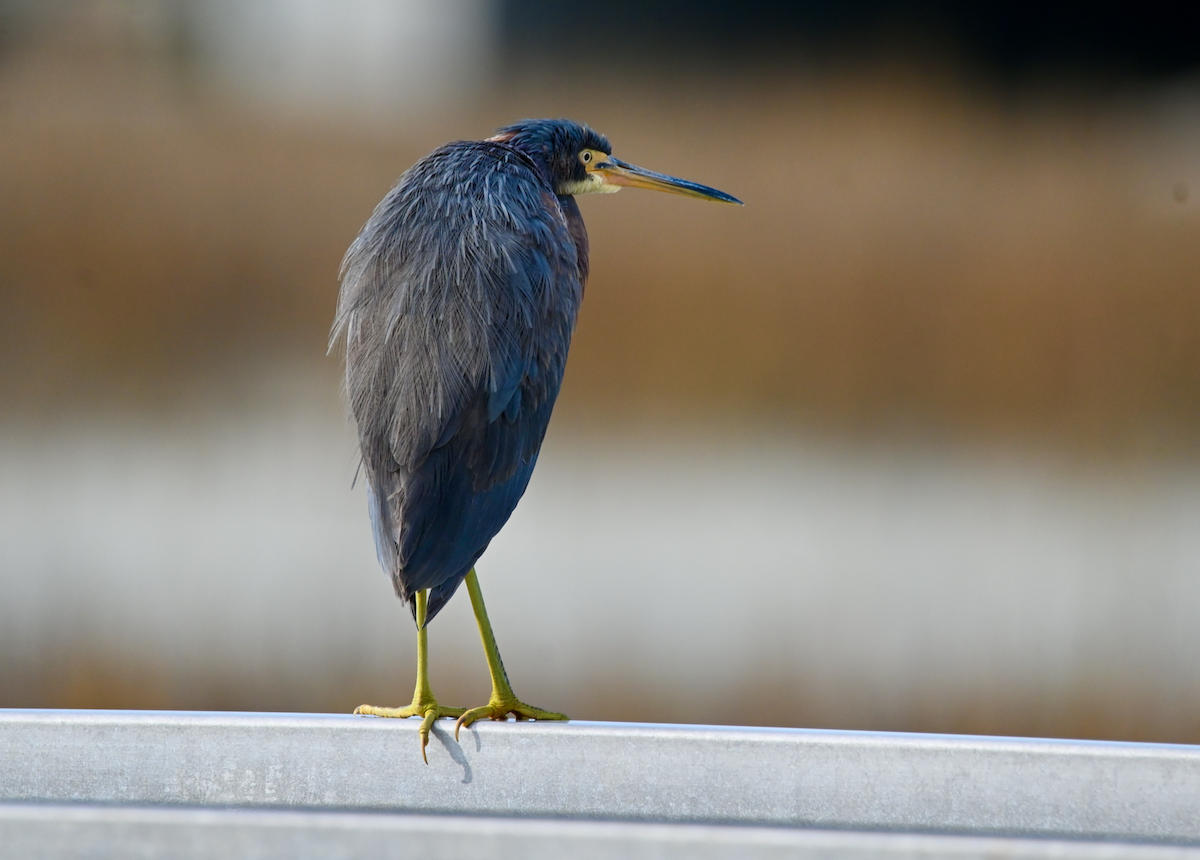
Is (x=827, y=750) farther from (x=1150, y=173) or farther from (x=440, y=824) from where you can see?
(x=1150, y=173)

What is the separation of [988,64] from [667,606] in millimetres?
994

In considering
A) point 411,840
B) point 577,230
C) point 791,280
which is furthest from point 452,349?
point 791,280

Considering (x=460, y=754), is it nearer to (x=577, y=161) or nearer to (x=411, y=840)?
(x=411, y=840)

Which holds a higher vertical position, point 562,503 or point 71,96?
point 71,96

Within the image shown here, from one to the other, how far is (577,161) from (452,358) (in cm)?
27

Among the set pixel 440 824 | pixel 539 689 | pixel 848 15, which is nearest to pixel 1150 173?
pixel 848 15

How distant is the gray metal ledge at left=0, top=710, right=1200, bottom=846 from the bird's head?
Result: 19.2 inches

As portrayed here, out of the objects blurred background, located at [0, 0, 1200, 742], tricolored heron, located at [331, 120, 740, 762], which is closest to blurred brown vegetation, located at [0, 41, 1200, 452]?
blurred background, located at [0, 0, 1200, 742]

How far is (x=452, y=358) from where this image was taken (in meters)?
0.67

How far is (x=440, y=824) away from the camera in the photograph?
1.25 feet

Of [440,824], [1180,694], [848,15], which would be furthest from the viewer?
[848,15]

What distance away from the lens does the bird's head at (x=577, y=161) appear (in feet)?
2.77

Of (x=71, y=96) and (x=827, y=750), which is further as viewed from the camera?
(x=71, y=96)

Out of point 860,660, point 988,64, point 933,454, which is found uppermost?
point 988,64
